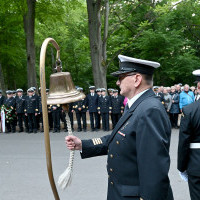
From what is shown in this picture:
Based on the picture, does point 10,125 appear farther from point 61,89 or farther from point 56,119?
point 61,89

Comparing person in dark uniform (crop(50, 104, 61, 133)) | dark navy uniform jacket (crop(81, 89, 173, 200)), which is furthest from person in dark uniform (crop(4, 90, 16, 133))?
dark navy uniform jacket (crop(81, 89, 173, 200))

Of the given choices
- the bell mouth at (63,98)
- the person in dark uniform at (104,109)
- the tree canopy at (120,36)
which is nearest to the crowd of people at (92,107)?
the person in dark uniform at (104,109)

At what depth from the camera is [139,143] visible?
194cm

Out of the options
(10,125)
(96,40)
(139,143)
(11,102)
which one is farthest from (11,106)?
(139,143)

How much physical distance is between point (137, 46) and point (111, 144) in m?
21.7

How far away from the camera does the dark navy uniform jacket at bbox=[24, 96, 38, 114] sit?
12.4 m

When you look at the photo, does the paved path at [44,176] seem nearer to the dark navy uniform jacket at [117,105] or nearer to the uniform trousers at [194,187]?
the uniform trousers at [194,187]

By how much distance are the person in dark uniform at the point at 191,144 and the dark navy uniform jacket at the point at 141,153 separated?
127 cm

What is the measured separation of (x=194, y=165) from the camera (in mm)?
3377

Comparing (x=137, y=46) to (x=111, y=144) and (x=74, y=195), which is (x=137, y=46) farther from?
(x=111, y=144)

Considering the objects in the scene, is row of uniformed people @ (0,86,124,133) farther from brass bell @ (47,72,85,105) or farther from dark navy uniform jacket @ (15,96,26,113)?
brass bell @ (47,72,85,105)

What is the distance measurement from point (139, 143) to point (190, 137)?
171 cm

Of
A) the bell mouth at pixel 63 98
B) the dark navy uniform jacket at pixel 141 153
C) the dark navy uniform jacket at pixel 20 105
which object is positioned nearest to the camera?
the dark navy uniform jacket at pixel 141 153

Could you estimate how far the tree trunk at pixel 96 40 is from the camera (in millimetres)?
14648
